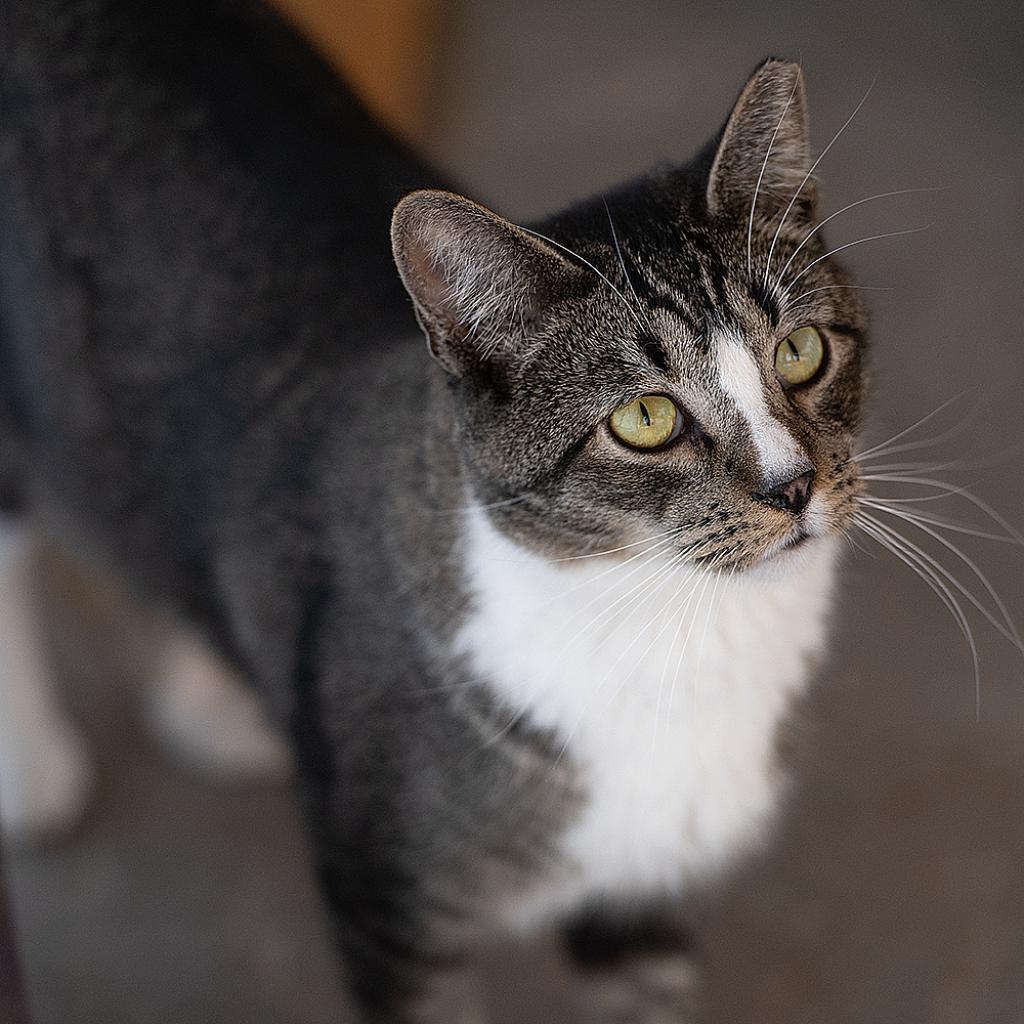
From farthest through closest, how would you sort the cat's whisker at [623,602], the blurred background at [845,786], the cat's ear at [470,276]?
1. the blurred background at [845,786]
2. the cat's whisker at [623,602]
3. the cat's ear at [470,276]

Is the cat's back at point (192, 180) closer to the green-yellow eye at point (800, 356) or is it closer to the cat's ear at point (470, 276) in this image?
the cat's ear at point (470, 276)

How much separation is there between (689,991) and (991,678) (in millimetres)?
651

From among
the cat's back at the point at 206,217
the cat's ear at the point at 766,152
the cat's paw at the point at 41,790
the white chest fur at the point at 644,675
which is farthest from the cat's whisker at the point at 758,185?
the cat's paw at the point at 41,790

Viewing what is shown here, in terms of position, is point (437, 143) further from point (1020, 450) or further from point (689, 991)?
point (689, 991)

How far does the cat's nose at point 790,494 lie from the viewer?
91 cm

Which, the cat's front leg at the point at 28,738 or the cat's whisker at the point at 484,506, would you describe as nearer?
the cat's whisker at the point at 484,506

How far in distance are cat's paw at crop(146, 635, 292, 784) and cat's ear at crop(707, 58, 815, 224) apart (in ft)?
3.51

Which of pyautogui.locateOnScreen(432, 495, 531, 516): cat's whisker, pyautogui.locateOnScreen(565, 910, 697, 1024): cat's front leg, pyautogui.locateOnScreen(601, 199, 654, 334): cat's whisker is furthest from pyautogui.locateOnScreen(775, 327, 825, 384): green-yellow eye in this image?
pyautogui.locateOnScreen(565, 910, 697, 1024): cat's front leg

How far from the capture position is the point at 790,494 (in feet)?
3.00

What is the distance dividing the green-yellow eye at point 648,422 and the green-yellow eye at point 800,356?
0.09 metres

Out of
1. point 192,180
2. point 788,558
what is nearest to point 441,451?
point 788,558

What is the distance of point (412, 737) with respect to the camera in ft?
3.80

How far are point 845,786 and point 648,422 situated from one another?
0.99m

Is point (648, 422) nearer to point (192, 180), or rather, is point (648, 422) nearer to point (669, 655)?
point (669, 655)
